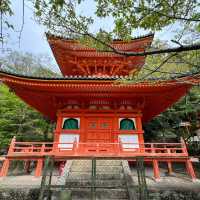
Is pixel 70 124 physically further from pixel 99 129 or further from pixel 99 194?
pixel 99 194

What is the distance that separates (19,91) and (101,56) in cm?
517

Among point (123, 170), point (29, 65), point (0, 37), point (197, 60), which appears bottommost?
point (123, 170)

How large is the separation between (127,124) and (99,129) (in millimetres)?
1490

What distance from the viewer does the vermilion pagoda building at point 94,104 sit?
851cm

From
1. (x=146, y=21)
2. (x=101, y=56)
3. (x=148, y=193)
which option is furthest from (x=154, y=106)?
(x=146, y=21)

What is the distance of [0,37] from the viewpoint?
3.21 m

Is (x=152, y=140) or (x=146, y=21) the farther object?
(x=152, y=140)

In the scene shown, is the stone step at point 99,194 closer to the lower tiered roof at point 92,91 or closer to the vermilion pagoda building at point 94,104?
the vermilion pagoda building at point 94,104

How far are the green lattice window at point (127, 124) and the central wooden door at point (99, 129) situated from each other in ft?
1.89

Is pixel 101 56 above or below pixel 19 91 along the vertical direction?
above

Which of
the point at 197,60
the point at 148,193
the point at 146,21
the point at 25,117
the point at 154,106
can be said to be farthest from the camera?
the point at 25,117

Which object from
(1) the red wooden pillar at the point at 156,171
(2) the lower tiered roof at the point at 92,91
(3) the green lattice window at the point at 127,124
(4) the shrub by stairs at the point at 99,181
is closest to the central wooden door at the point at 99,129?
(3) the green lattice window at the point at 127,124

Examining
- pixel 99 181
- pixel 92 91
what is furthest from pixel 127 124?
pixel 99 181

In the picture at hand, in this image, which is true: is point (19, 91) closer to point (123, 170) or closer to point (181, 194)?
point (123, 170)
